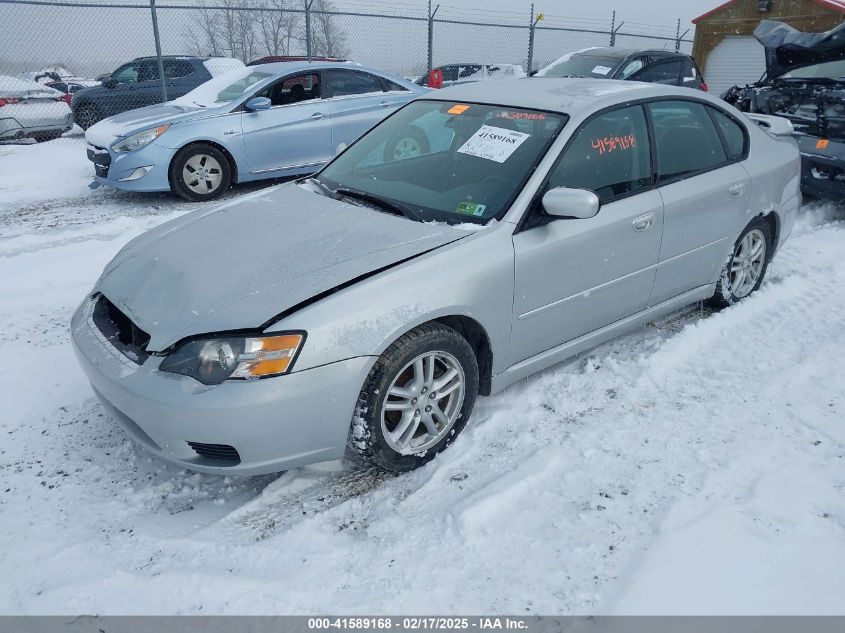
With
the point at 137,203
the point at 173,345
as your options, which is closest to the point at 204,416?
the point at 173,345

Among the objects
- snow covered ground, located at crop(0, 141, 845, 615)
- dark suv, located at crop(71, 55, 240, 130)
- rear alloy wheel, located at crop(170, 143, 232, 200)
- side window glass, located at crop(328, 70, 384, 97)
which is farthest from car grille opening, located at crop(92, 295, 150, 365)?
dark suv, located at crop(71, 55, 240, 130)

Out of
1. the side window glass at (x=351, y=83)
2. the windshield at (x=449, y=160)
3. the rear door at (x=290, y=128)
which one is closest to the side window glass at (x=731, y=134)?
the windshield at (x=449, y=160)

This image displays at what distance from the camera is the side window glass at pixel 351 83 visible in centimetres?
795

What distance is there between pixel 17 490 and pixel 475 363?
2002 millimetres

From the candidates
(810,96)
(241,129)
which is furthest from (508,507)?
(810,96)

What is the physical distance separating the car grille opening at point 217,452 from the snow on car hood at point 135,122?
5.48 meters

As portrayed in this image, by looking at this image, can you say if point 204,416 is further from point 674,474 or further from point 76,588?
point 674,474

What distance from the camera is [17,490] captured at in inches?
108

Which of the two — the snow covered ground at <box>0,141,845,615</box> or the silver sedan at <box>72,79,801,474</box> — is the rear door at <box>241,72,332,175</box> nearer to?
the silver sedan at <box>72,79,801,474</box>

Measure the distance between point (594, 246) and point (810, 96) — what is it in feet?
17.2

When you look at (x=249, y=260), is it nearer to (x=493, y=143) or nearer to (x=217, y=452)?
(x=217, y=452)

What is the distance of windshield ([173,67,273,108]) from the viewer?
764 centimetres

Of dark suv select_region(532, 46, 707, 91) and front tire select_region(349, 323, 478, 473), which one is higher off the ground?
dark suv select_region(532, 46, 707, 91)

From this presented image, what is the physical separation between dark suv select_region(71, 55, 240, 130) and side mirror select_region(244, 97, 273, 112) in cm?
557
